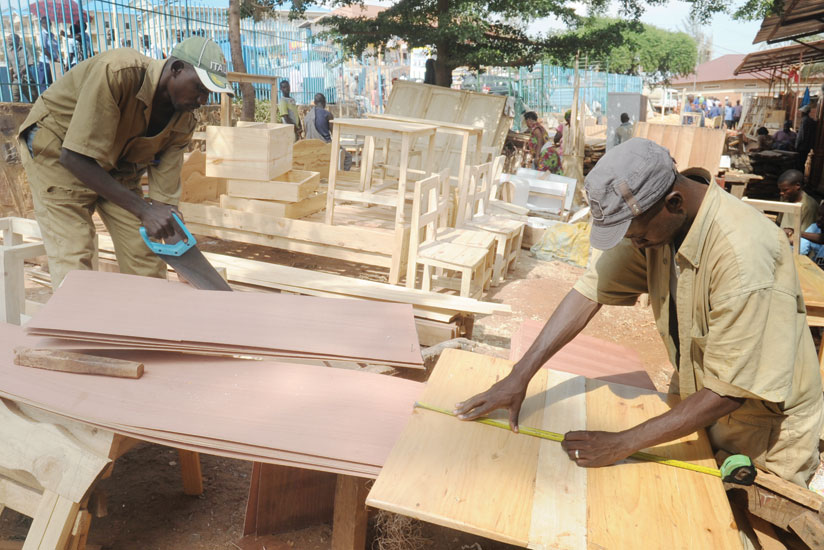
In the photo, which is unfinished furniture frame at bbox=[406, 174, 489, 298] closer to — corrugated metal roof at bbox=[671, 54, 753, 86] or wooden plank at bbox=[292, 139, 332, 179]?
wooden plank at bbox=[292, 139, 332, 179]

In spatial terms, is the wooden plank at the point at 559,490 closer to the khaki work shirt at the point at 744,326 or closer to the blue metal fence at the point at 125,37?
the khaki work shirt at the point at 744,326

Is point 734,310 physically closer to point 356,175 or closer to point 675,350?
point 675,350

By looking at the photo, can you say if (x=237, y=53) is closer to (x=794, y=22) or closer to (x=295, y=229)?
(x=295, y=229)

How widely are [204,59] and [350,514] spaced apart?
240 cm

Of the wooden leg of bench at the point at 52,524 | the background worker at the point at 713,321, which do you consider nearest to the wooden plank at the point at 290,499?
the wooden leg of bench at the point at 52,524

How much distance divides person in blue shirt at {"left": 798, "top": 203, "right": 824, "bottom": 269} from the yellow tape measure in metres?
5.35

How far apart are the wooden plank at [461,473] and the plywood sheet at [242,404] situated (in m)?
0.21

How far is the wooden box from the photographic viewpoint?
225 inches

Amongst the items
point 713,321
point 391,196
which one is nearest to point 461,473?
point 713,321

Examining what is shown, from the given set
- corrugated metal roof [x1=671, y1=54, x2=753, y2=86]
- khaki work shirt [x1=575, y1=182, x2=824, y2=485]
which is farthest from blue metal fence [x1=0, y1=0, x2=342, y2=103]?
corrugated metal roof [x1=671, y1=54, x2=753, y2=86]

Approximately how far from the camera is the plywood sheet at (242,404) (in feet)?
6.59

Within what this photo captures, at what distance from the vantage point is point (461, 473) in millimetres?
1721

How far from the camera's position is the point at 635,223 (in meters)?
1.81

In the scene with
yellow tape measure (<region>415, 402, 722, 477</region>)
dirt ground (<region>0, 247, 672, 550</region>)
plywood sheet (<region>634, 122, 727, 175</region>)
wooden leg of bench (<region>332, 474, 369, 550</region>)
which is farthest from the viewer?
plywood sheet (<region>634, 122, 727, 175</region>)
